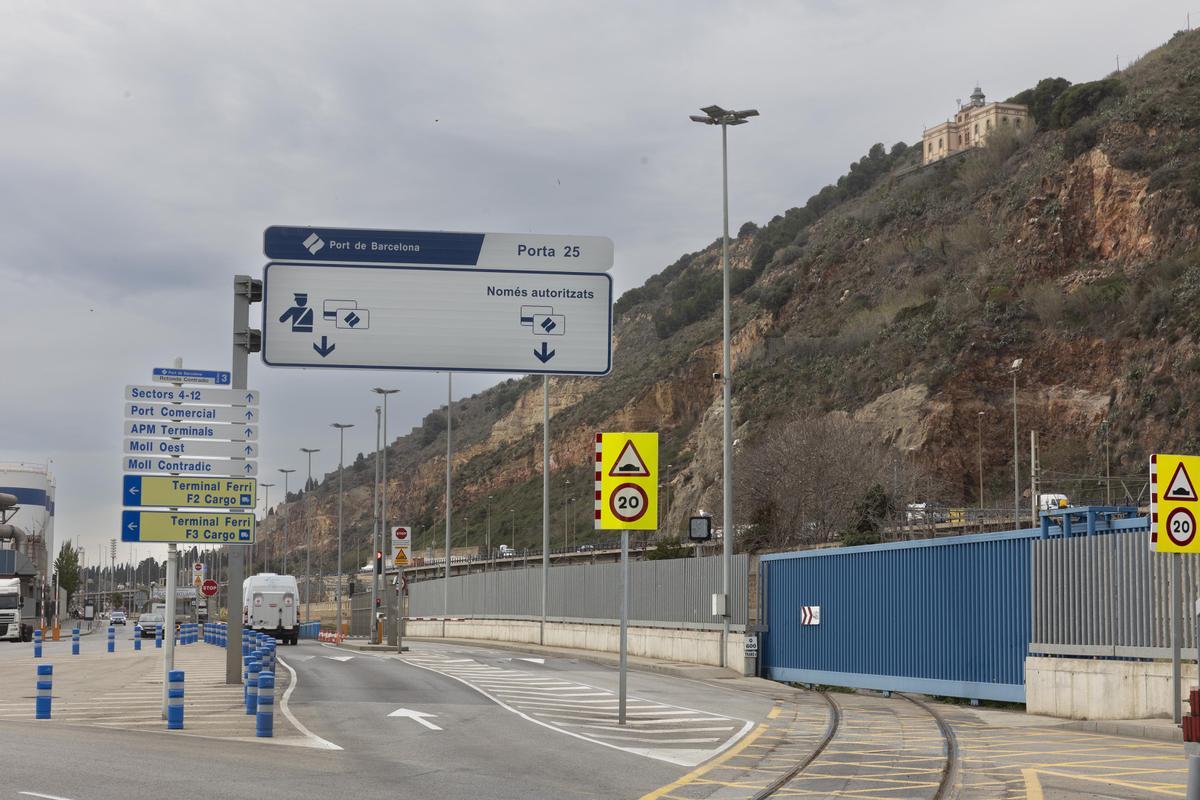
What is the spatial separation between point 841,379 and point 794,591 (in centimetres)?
7019

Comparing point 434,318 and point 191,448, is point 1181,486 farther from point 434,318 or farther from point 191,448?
point 191,448

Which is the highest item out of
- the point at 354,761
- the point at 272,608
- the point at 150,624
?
the point at 354,761

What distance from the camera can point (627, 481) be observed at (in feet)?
59.4

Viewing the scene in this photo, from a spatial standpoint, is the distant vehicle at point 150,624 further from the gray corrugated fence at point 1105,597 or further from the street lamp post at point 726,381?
the gray corrugated fence at point 1105,597

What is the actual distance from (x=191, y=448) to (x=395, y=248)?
4212 millimetres

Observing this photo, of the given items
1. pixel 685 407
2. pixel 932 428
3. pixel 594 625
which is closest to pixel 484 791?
pixel 594 625

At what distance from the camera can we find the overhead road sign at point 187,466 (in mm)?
19469

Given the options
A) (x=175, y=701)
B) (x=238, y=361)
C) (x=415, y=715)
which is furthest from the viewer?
(x=238, y=361)

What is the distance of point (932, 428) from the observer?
8425 cm

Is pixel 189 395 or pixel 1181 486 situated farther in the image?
pixel 189 395

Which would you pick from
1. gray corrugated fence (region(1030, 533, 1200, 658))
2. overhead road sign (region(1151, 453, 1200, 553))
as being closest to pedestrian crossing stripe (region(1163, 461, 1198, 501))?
overhead road sign (region(1151, 453, 1200, 553))

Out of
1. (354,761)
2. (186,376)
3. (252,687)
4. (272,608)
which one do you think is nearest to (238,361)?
(186,376)

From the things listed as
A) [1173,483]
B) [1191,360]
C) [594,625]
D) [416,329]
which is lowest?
[594,625]

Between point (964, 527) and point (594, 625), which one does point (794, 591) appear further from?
point (964, 527)
